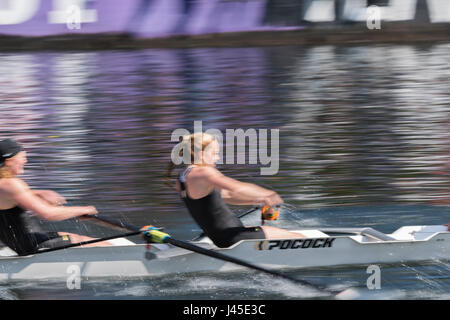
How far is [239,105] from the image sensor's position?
19.2 m

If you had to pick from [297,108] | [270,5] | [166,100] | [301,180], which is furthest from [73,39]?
[301,180]

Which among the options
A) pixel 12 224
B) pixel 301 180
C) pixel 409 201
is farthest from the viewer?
pixel 301 180

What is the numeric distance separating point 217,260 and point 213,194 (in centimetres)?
86

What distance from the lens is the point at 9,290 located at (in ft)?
30.2

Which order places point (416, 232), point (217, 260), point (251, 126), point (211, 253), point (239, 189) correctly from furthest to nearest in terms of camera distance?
point (251, 126) → point (416, 232) → point (217, 260) → point (211, 253) → point (239, 189)

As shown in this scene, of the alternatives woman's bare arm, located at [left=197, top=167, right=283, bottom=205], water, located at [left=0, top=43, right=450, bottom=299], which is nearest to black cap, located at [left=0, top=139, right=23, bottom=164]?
water, located at [left=0, top=43, right=450, bottom=299]

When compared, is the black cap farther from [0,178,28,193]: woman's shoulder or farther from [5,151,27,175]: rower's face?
[0,178,28,193]: woman's shoulder

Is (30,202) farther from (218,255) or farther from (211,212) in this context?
(218,255)

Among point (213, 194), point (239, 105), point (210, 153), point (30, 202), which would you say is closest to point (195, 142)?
point (210, 153)

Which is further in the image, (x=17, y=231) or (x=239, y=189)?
(x=17, y=231)

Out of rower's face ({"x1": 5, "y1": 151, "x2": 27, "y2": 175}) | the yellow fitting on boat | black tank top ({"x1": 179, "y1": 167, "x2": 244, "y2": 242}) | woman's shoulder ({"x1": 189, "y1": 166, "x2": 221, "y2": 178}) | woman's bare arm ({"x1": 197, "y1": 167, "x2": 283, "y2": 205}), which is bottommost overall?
the yellow fitting on boat

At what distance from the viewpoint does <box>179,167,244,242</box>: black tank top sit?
9141 millimetres

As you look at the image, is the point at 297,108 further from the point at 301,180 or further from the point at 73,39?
the point at 73,39

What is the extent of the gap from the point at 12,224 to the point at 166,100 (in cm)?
1120
